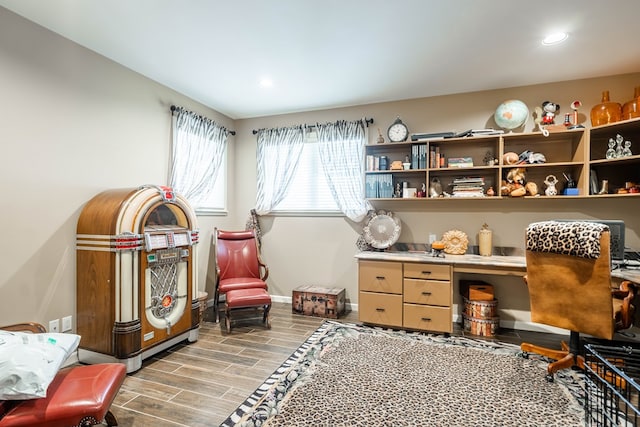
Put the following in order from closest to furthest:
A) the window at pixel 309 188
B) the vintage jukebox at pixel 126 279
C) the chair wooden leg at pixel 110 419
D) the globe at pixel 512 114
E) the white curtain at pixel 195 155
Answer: the chair wooden leg at pixel 110 419 < the vintage jukebox at pixel 126 279 < the globe at pixel 512 114 < the white curtain at pixel 195 155 < the window at pixel 309 188

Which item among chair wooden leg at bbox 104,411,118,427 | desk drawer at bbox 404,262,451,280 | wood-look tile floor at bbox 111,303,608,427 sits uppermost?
desk drawer at bbox 404,262,451,280

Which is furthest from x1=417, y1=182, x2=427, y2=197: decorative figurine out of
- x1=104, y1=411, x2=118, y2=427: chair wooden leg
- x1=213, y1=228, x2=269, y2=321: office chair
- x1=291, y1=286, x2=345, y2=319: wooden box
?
x1=104, y1=411, x2=118, y2=427: chair wooden leg

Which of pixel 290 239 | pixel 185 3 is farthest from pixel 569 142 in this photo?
pixel 185 3

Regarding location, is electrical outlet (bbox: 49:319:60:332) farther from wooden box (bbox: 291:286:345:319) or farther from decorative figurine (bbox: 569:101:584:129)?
decorative figurine (bbox: 569:101:584:129)

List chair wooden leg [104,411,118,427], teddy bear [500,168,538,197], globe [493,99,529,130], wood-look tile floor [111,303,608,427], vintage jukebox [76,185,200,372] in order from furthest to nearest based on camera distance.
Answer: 1. globe [493,99,529,130]
2. teddy bear [500,168,538,197]
3. vintage jukebox [76,185,200,372]
4. wood-look tile floor [111,303,608,427]
5. chair wooden leg [104,411,118,427]

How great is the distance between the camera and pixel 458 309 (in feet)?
11.8

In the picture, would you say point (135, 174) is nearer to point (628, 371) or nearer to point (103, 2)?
point (103, 2)

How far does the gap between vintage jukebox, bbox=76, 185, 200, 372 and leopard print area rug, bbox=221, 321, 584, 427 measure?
110 cm

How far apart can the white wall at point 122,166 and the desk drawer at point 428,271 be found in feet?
2.17

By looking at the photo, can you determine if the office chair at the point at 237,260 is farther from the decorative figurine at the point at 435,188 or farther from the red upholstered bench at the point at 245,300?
the decorative figurine at the point at 435,188

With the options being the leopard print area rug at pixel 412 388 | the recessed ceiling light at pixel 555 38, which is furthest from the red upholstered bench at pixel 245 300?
the recessed ceiling light at pixel 555 38

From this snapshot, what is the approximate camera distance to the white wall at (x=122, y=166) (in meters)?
2.25

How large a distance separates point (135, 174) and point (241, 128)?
192 centimetres

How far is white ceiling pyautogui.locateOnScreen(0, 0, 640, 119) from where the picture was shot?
2.16 m
